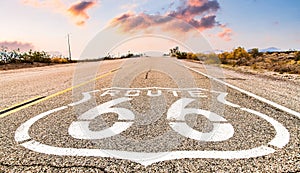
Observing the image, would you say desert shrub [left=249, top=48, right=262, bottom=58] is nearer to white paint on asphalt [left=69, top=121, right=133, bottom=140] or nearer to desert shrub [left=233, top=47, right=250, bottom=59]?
desert shrub [left=233, top=47, right=250, bottom=59]

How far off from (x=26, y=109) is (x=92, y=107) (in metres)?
1.12

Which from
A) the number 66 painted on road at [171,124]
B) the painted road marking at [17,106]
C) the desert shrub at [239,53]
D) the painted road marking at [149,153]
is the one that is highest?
the desert shrub at [239,53]

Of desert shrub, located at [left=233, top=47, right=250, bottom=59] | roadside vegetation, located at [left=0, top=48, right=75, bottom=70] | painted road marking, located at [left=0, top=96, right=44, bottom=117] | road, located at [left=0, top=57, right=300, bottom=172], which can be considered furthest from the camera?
desert shrub, located at [left=233, top=47, right=250, bottom=59]

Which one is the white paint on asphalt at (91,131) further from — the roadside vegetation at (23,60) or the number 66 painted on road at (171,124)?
the roadside vegetation at (23,60)

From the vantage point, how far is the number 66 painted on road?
11.0 feet

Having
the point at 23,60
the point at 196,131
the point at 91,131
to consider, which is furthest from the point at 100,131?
the point at 23,60

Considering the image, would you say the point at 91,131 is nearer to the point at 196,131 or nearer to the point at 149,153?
the point at 149,153

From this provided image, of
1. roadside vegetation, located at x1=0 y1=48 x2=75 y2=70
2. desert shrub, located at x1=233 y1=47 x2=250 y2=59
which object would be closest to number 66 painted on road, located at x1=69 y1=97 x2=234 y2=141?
roadside vegetation, located at x1=0 y1=48 x2=75 y2=70

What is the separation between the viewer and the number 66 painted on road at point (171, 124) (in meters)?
3.35

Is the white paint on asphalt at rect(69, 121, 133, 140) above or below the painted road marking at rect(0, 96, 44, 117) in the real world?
above

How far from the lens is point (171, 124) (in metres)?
3.83

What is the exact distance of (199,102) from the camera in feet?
18.2

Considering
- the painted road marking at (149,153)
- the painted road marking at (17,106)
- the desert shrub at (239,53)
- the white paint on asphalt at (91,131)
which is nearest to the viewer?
the painted road marking at (149,153)

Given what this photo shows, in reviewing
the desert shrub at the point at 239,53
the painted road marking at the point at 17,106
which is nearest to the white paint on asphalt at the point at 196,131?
the painted road marking at the point at 17,106
